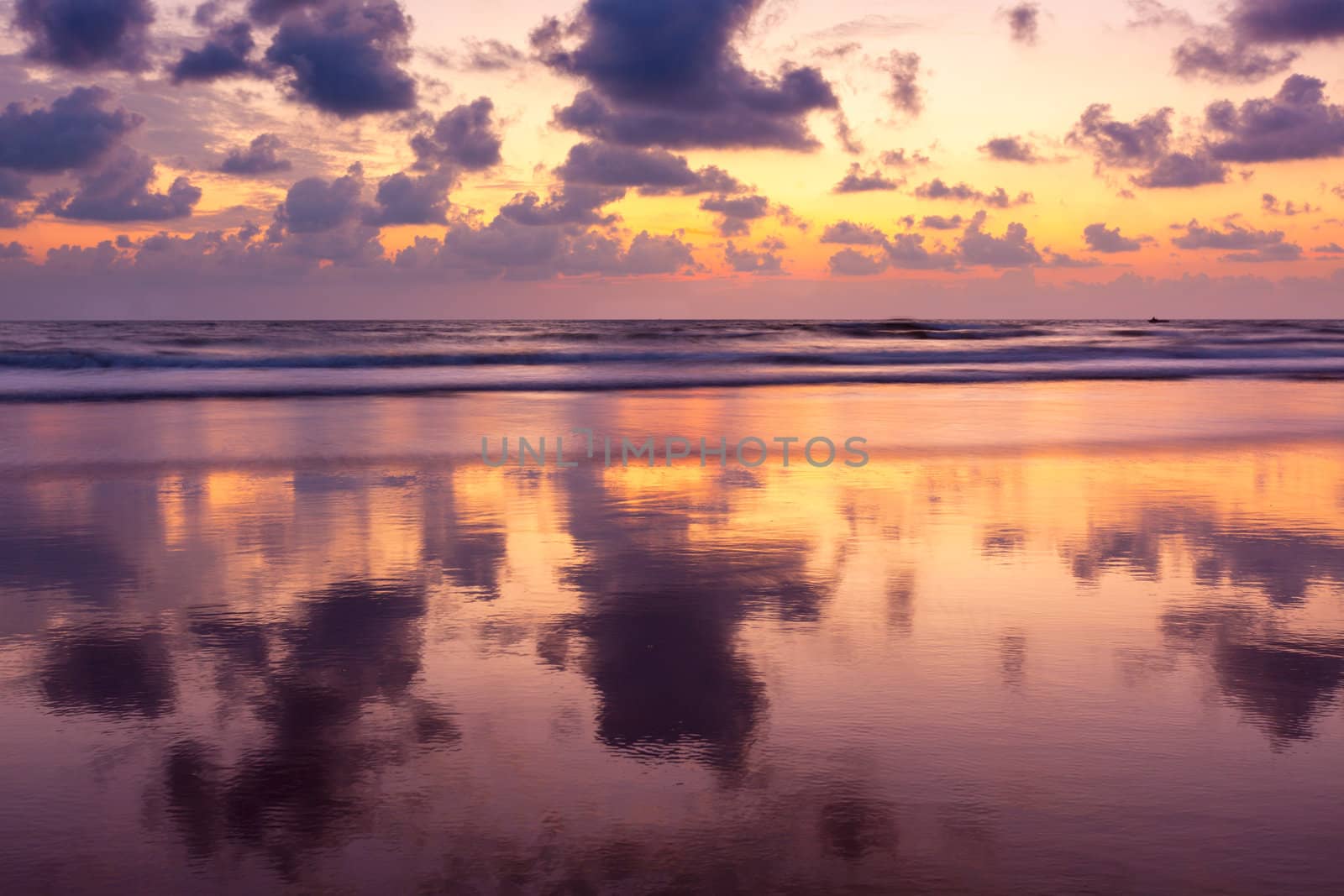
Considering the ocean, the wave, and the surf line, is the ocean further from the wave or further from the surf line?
the surf line

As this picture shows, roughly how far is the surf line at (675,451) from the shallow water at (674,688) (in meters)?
1.88

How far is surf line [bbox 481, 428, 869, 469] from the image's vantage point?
12180mm

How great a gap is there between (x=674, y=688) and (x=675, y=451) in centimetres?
856

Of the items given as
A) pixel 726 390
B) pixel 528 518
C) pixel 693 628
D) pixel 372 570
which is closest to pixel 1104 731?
pixel 693 628

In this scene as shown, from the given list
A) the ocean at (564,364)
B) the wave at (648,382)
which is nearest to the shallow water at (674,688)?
the wave at (648,382)

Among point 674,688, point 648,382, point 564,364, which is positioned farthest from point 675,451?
point 564,364

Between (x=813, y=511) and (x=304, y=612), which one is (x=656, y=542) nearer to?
(x=813, y=511)

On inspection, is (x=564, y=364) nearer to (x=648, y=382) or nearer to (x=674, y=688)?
(x=648, y=382)

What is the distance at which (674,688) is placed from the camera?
15.6 feet

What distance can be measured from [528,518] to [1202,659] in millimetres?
5051

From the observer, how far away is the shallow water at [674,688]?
333cm

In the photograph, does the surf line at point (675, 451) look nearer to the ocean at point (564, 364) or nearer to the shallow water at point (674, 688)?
the shallow water at point (674, 688)

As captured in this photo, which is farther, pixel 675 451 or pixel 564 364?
pixel 564 364

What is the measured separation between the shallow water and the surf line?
74.2 inches
